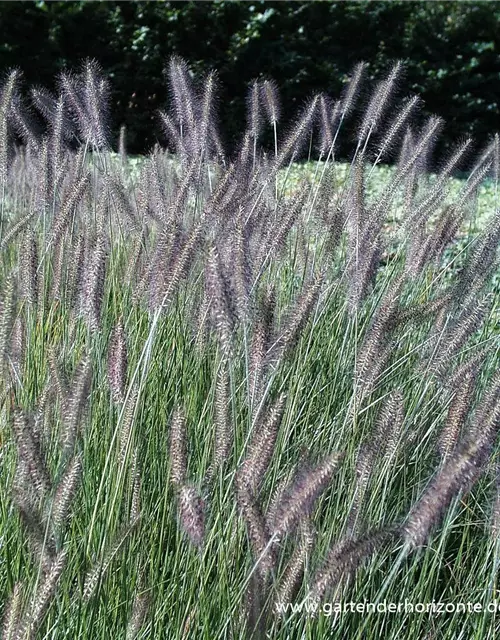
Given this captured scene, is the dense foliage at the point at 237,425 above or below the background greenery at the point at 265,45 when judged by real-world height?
below

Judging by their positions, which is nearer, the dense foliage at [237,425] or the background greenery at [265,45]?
the dense foliage at [237,425]

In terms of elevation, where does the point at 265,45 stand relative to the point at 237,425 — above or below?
above

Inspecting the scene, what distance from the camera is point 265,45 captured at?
29.2 feet

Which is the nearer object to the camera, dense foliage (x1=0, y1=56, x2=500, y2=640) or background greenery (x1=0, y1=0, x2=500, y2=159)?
dense foliage (x1=0, y1=56, x2=500, y2=640)

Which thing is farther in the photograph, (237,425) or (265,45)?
(265,45)

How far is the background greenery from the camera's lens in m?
8.46

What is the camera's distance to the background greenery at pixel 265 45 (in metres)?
8.46

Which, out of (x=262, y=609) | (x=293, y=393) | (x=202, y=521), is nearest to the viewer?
(x=202, y=521)

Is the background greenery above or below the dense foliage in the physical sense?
above

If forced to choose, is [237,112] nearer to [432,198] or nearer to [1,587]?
[432,198]

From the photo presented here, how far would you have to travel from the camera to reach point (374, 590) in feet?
6.58

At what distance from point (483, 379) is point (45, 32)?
689cm

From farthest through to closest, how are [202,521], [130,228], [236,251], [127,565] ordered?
[130,228] < [127,565] < [236,251] < [202,521]

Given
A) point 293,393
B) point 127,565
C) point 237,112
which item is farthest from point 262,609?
point 237,112
